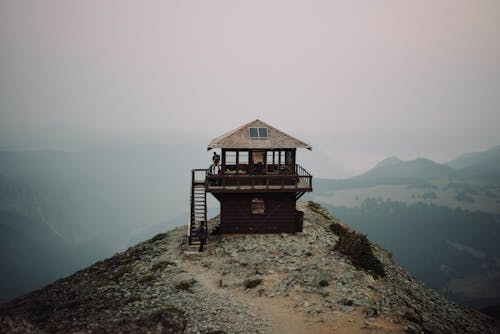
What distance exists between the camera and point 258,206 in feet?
97.0

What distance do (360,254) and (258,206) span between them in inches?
396

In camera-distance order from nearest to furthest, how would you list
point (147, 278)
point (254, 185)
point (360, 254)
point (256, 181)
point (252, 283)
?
point (252, 283)
point (147, 278)
point (360, 254)
point (254, 185)
point (256, 181)

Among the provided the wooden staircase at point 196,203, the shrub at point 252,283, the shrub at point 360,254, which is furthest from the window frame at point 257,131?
the shrub at point 252,283

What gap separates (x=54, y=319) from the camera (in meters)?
Result: 18.7

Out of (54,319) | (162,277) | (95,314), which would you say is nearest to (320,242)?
A: (162,277)

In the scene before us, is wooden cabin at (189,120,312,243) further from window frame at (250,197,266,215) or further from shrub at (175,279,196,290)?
shrub at (175,279,196,290)

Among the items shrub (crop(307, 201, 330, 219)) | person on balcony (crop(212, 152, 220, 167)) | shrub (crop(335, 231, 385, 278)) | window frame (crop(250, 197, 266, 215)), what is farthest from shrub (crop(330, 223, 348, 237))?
person on balcony (crop(212, 152, 220, 167))

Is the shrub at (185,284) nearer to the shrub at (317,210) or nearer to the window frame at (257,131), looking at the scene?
the window frame at (257,131)

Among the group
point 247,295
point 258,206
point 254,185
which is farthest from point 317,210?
point 247,295

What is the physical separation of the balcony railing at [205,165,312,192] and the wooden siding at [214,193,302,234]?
0.98 metres

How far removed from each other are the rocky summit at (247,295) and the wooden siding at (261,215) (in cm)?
90

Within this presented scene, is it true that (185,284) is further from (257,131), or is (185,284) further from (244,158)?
(257,131)

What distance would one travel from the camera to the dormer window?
1171 inches

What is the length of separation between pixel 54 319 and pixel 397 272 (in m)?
26.7
